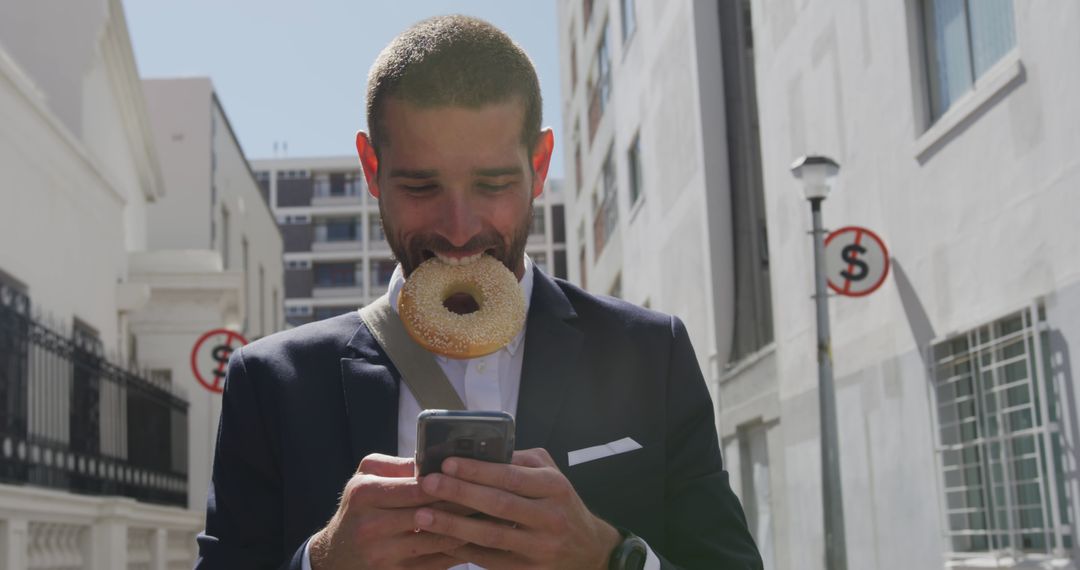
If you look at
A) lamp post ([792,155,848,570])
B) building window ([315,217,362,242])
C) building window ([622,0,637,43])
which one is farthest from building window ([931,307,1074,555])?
building window ([315,217,362,242])

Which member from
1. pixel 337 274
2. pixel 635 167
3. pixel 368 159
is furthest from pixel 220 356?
pixel 337 274

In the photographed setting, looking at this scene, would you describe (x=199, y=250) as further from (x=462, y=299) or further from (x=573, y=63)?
(x=462, y=299)

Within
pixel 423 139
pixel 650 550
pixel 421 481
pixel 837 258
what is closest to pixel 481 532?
pixel 421 481

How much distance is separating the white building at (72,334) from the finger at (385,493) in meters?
8.15

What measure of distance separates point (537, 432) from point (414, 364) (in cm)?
26

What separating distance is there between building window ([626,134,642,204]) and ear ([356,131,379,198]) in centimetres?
2488

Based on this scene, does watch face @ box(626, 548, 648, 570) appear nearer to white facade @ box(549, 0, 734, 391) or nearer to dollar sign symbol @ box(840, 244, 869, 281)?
dollar sign symbol @ box(840, 244, 869, 281)

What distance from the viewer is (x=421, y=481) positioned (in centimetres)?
199

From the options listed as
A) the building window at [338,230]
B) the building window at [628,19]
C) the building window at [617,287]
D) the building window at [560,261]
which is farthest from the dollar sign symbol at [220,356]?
the building window at [338,230]

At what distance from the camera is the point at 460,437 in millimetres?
1983

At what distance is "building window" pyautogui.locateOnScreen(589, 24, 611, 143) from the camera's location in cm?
3194

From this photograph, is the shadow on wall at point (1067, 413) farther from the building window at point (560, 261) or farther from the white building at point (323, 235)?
the white building at point (323, 235)

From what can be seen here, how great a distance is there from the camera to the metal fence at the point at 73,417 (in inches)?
420

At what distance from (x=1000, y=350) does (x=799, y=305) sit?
557 cm
